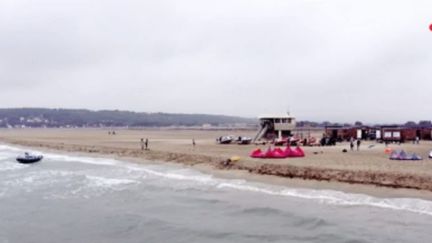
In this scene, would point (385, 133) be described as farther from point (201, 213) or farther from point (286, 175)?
point (201, 213)

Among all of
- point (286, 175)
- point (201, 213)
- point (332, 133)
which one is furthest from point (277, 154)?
point (332, 133)

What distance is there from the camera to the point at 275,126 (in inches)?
2216

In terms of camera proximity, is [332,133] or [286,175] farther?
[332,133]

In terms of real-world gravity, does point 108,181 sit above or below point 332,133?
below

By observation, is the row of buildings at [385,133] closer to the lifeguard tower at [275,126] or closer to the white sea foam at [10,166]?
the lifeguard tower at [275,126]

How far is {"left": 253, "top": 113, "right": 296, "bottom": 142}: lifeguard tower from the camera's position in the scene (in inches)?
2216

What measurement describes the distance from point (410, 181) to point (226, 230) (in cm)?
1000

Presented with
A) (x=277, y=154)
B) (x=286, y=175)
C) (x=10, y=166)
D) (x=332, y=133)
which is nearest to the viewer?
(x=286, y=175)

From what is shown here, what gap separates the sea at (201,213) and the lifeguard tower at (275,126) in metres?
26.8

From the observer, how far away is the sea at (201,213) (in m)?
16.7

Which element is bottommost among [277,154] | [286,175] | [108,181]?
[108,181]

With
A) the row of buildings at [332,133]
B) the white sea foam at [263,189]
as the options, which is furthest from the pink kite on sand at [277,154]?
the row of buildings at [332,133]

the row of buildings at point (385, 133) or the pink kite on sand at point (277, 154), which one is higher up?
Answer: the row of buildings at point (385, 133)

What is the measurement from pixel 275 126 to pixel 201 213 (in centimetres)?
3669
